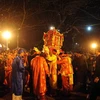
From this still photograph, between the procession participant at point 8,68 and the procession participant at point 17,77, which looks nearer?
the procession participant at point 17,77

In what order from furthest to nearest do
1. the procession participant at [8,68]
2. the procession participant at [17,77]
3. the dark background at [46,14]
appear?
the dark background at [46,14], the procession participant at [8,68], the procession participant at [17,77]

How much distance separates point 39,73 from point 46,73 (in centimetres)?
33

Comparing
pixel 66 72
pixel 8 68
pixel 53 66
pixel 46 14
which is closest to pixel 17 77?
pixel 53 66

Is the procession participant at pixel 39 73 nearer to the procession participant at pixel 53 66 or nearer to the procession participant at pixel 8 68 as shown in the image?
the procession participant at pixel 53 66

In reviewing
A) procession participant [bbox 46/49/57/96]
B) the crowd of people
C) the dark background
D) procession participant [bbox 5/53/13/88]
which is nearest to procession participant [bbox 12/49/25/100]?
the crowd of people

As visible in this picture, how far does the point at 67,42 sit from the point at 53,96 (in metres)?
22.6

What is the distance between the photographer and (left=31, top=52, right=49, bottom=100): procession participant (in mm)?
10000

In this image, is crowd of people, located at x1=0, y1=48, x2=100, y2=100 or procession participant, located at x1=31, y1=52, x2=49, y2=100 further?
procession participant, located at x1=31, y1=52, x2=49, y2=100

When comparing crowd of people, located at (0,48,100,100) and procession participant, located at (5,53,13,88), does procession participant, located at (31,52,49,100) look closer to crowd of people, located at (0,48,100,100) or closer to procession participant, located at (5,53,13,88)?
crowd of people, located at (0,48,100,100)

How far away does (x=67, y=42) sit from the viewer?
33.6 metres

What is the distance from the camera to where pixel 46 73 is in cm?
1025

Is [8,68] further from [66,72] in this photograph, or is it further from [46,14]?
[46,14]

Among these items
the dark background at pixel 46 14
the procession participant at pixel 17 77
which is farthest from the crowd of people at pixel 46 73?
the dark background at pixel 46 14

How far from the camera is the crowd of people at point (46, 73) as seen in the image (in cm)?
840
